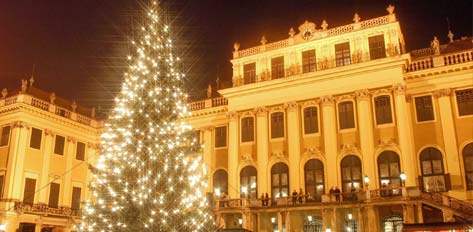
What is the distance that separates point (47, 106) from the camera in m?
36.9

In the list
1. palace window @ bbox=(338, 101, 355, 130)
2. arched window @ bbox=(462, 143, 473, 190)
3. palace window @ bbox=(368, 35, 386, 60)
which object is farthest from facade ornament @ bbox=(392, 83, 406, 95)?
arched window @ bbox=(462, 143, 473, 190)

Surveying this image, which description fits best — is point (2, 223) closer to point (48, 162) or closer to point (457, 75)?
point (48, 162)

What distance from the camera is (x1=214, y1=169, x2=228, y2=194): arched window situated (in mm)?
35403

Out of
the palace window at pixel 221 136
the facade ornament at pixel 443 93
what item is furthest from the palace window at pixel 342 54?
the palace window at pixel 221 136

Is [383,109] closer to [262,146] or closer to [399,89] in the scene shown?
[399,89]

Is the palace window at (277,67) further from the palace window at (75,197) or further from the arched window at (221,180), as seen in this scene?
the palace window at (75,197)

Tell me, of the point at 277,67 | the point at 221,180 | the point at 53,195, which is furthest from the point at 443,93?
the point at 53,195

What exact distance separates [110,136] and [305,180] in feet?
63.2

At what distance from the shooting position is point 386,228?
94.2 feet

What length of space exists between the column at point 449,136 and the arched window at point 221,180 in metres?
15.8

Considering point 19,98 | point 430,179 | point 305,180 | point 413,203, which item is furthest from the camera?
point 19,98

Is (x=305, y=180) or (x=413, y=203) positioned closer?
(x=413, y=203)

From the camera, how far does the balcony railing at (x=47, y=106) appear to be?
3503cm

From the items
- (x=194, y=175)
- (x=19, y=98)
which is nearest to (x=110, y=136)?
(x=194, y=175)
